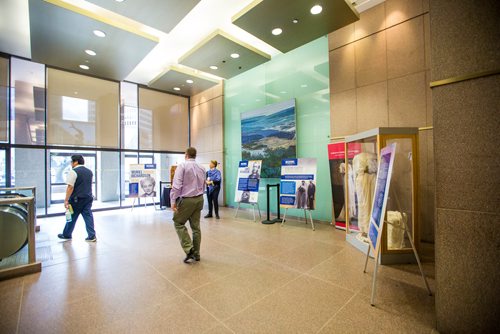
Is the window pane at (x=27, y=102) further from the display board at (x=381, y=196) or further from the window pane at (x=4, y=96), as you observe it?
the display board at (x=381, y=196)

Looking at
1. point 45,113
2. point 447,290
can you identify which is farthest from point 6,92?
point 447,290

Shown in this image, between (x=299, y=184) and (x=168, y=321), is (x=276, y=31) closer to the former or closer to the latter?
(x=299, y=184)

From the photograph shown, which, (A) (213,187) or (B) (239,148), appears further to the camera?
(B) (239,148)

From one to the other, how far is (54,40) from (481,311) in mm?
7953

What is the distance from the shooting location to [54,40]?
16.4 feet

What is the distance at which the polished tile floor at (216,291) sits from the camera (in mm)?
1951

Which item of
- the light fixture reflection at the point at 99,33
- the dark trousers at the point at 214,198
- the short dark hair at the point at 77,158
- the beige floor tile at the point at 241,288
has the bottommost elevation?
the beige floor tile at the point at 241,288


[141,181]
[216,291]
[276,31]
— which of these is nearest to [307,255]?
[216,291]

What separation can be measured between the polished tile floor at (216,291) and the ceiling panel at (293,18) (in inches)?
167

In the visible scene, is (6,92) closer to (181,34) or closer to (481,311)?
(181,34)

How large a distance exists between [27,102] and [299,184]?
25.5 feet

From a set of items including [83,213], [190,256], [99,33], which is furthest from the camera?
[99,33]

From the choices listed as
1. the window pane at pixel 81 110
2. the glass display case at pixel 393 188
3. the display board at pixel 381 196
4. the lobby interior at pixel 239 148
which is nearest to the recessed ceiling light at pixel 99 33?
the lobby interior at pixel 239 148

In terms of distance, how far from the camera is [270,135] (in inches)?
257
